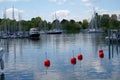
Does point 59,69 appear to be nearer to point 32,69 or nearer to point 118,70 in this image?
point 32,69

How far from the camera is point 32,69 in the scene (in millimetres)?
38469

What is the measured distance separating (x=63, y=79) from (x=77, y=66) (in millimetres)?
9067

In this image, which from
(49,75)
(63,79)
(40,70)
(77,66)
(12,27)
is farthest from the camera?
(12,27)

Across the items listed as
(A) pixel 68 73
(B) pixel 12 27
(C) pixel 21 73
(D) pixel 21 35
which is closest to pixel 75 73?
(A) pixel 68 73

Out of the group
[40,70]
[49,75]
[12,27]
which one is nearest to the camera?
[49,75]

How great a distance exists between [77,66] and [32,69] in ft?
17.4

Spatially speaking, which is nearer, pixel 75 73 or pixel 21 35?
pixel 75 73

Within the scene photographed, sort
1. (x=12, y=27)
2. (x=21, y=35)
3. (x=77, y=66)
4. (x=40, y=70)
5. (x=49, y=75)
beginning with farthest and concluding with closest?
1. (x=12, y=27)
2. (x=21, y=35)
3. (x=77, y=66)
4. (x=40, y=70)
5. (x=49, y=75)

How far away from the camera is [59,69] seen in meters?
38.0

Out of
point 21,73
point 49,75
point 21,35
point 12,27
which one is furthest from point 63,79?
point 12,27

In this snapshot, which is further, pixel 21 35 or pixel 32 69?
pixel 21 35

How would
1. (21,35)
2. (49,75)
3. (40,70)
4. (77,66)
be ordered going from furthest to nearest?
(21,35), (77,66), (40,70), (49,75)

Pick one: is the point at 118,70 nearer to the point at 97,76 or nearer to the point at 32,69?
the point at 97,76

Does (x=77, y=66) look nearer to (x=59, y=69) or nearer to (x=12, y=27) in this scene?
(x=59, y=69)
